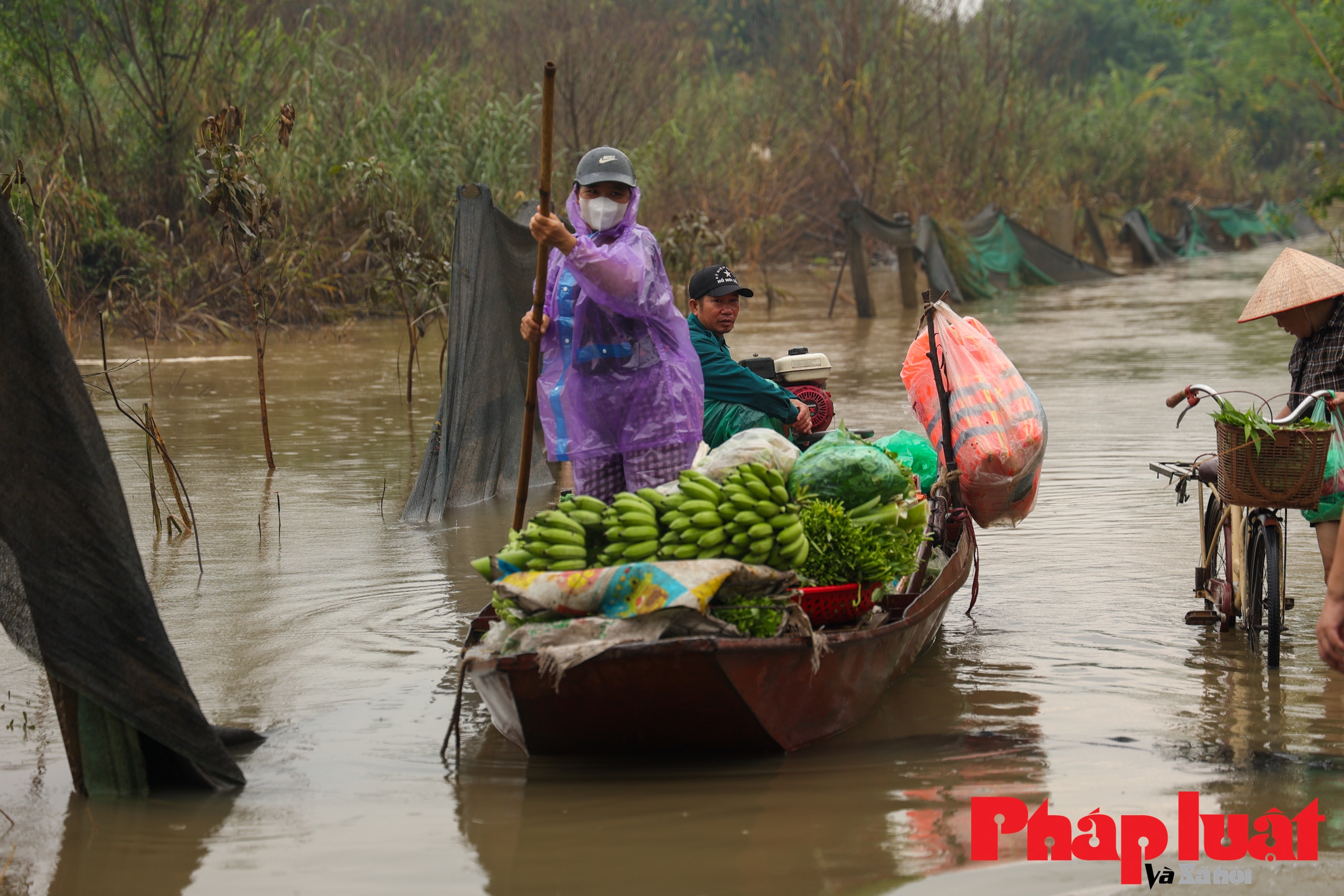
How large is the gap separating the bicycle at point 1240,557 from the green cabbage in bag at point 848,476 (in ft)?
3.62

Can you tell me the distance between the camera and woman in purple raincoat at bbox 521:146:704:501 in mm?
4879

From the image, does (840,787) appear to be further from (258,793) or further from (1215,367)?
(1215,367)

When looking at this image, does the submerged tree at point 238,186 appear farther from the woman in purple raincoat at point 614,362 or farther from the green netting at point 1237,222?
the green netting at point 1237,222

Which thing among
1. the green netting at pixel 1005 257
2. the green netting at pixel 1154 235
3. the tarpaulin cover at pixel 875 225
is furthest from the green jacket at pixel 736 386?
the green netting at pixel 1154 235

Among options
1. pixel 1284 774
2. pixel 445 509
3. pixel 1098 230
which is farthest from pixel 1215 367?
pixel 1098 230

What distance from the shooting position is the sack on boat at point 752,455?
4.50 m

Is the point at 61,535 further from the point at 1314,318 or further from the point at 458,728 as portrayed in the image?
the point at 1314,318

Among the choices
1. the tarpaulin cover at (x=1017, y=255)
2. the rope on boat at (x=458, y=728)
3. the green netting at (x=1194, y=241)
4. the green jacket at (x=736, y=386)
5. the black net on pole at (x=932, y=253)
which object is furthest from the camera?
the green netting at (x=1194, y=241)

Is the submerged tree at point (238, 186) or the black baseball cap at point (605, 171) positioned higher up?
the submerged tree at point (238, 186)

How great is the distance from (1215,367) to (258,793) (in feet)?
39.0

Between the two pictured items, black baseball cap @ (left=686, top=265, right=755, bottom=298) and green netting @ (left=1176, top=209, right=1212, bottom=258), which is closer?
black baseball cap @ (left=686, top=265, right=755, bottom=298)

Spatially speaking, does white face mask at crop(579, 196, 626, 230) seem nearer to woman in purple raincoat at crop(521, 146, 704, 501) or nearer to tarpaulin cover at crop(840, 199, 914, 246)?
woman in purple raincoat at crop(521, 146, 704, 501)

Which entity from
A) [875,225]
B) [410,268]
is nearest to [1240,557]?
[410,268]

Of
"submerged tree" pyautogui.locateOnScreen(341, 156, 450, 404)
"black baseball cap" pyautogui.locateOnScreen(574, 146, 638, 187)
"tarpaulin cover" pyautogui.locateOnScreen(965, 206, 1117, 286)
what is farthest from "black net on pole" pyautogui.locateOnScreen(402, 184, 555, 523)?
"tarpaulin cover" pyautogui.locateOnScreen(965, 206, 1117, 286)
